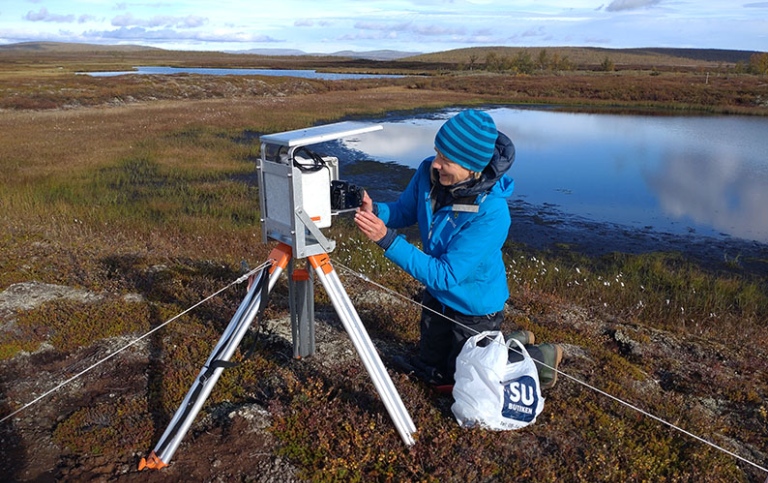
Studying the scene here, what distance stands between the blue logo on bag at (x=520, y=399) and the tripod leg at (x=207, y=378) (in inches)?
67.4

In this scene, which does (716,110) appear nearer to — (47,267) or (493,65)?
(47,267)

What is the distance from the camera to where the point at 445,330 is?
4.35m

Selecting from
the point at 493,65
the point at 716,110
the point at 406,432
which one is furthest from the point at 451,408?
the point at 493,65

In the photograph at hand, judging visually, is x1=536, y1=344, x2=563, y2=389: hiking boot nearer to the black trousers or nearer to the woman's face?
the black trousers

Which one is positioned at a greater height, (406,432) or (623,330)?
(406,432)

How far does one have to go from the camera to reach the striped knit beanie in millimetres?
3418

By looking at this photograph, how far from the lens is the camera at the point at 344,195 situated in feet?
11.5

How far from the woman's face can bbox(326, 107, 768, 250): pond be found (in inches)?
432

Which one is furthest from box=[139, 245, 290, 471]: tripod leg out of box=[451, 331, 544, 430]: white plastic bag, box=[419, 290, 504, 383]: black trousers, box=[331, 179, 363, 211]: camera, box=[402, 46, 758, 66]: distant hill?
box=[402, 46, 758, 66]: distant hill

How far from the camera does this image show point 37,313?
5551 millimetres

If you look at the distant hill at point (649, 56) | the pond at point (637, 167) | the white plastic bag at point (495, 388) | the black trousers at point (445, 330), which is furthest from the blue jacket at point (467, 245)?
the distant hill at point (649, 56)

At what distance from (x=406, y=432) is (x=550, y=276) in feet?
19.4

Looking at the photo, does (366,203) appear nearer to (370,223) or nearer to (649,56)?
(370,223)

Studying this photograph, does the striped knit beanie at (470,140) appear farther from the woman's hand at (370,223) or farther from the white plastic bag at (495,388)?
the white plastic bag at (495,388)
